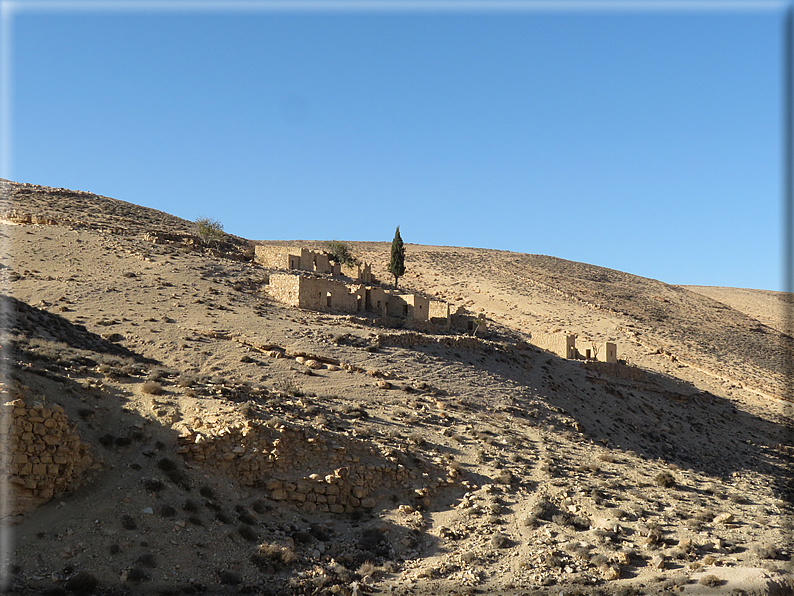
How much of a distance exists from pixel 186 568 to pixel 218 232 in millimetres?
39245

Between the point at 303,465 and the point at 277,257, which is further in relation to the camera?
the point at 277,257

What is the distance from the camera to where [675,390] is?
33938 millimetres

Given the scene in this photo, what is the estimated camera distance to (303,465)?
1512cm

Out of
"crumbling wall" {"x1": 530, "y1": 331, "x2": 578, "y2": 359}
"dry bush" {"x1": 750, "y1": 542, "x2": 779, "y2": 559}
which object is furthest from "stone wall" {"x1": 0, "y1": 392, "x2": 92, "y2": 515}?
"crumbling wall" {"x1": 530, "y1": 331, "x2": 578, "y2": 359}

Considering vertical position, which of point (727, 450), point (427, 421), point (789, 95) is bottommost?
point (727, 450)

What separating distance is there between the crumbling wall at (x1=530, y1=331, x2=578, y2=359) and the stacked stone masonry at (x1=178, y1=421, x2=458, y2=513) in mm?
18152

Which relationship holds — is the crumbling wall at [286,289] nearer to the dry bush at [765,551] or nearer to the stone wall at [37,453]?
the stone wall at [37,453]

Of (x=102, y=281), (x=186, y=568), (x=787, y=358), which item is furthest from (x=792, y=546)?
(x=787, y=358)

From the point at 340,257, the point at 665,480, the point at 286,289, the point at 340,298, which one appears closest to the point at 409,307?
the point at 340,298

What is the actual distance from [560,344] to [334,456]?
20134 millimetres

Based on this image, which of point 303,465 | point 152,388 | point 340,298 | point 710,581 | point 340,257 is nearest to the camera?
point 710,581

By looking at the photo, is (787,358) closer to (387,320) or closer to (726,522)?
(387,320)

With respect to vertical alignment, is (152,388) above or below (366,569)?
above

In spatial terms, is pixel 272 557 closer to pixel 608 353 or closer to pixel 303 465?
pixel 303 465
